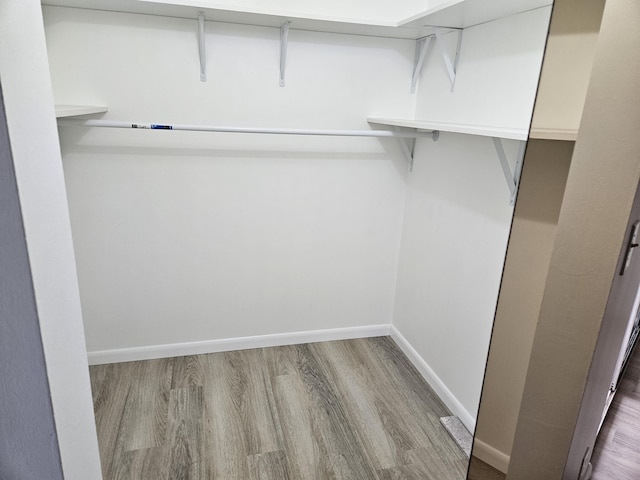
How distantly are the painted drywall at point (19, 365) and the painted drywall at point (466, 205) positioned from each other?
1.66 metres

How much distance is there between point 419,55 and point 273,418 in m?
2.06

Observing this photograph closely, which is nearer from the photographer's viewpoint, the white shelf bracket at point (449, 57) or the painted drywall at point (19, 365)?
the painted drywall at point (19, 365)

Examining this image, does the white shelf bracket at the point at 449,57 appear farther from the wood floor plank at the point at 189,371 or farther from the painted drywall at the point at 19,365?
the wood floor plank at the point at 189,371

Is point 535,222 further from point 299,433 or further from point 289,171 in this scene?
point 289,171

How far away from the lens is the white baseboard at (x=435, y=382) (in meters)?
2.07

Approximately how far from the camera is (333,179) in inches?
99.0

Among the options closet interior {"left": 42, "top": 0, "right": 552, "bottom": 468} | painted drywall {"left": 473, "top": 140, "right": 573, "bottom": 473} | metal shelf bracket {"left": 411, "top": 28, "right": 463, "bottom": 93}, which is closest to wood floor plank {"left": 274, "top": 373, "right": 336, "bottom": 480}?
closet interior {"left": 42, "top": 0, "right": 552, "bottom": 468}

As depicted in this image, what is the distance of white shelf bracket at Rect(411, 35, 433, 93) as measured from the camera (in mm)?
2311

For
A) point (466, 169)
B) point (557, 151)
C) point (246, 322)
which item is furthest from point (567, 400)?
point (246, 322)

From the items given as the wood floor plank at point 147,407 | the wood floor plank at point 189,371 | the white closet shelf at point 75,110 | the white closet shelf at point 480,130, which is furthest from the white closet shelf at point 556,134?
the wood floor plank at point 189,371

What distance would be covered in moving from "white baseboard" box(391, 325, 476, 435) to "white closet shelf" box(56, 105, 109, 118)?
208cm

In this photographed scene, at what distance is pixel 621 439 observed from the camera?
1979 millimetres

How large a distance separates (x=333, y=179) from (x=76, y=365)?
73.3 inches

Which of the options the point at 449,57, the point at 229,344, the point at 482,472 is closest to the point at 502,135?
the point at 449,57
